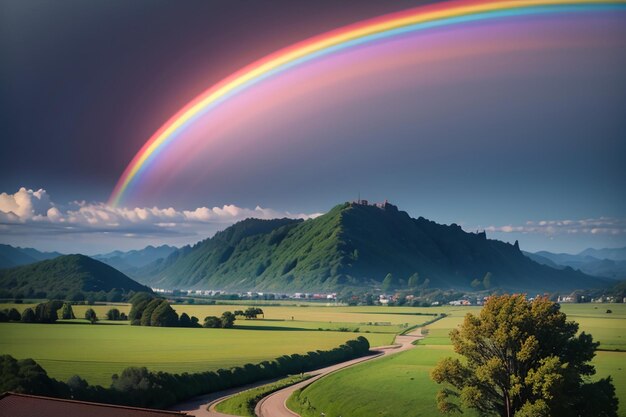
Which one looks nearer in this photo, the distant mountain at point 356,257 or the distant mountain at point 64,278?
the distant mountain at point 356,257

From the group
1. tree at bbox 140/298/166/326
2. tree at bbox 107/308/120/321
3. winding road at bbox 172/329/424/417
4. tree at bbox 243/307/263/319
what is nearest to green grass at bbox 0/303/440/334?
tree at bbox 243/307/263/319

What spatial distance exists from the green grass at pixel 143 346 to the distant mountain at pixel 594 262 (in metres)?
22.3

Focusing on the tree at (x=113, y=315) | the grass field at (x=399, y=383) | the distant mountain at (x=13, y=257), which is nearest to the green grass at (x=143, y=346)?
the tree at (x=113, y=315)

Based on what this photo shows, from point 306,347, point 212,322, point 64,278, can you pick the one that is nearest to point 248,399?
point 306,347

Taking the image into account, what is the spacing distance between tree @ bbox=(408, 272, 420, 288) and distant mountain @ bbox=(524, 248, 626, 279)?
640 inches

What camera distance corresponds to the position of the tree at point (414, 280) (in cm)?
8295

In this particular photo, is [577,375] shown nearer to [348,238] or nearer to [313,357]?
[313,357]

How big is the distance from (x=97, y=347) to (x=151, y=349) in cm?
421

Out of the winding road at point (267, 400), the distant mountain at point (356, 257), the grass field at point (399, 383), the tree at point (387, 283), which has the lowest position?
the winding road at point (267, 400)

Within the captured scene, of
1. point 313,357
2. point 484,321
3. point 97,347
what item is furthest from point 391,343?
point 484,321

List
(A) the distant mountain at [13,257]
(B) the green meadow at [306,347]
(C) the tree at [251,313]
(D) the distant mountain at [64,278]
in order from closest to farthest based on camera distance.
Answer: (B) the green meadow at [306,347] < (C) the tree at [251,313] < (D) the distant mountain at [64,278] < (A) the distant mountain at [13,257]

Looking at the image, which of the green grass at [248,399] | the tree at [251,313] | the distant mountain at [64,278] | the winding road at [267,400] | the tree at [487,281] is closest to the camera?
the winding road at [267,400]

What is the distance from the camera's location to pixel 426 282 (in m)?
84.6

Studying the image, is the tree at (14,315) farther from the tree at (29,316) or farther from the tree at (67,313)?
the tree at (67,313)
